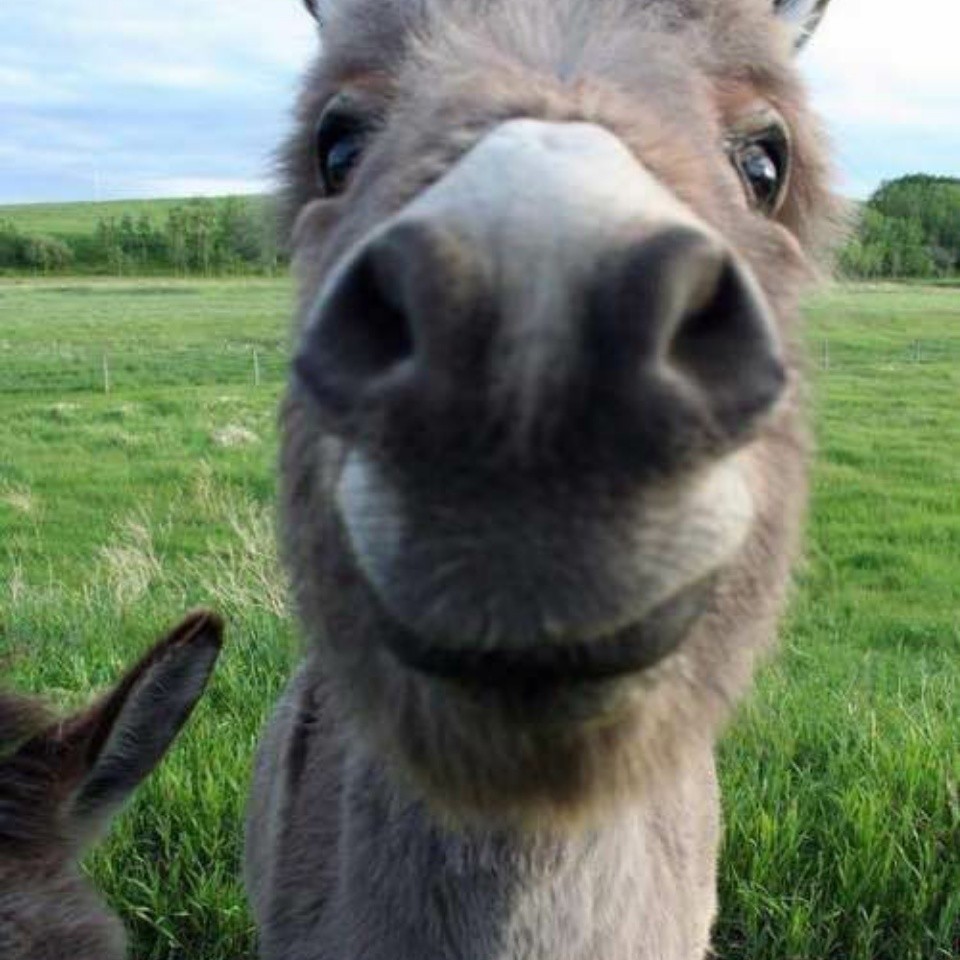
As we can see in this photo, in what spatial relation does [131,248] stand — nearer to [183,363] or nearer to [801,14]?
[183,363]

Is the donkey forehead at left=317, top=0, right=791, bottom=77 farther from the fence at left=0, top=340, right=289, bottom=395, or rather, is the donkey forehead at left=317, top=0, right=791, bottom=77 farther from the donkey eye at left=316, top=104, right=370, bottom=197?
the fence at left=0, top=340, right=289, bottom=395

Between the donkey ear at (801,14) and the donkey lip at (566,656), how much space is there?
2.28 metres

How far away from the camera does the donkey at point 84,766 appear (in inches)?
92.9

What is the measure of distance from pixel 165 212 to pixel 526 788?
439 ft

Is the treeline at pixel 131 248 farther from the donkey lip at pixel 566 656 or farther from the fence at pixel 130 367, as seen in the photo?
the donkey lip at pixel 566 656

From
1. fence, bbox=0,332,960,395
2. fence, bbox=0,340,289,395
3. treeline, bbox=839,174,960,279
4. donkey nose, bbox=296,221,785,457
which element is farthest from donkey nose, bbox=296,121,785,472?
treeline, bbox=839,174,960,279

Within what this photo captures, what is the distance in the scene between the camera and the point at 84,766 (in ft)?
8.18

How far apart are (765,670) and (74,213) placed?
146264mm

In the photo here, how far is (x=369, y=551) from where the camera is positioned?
1.58m

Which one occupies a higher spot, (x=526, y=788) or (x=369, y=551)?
(x=369, y=551)

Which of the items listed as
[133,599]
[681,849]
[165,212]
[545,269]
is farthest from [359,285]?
[165,212]

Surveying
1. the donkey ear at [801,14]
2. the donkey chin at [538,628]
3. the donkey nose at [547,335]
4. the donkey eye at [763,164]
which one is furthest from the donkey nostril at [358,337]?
the donkey ear at [801,14]

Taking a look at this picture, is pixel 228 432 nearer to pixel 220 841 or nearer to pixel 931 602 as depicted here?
pixel 931 602

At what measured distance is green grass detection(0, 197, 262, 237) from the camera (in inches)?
4631
